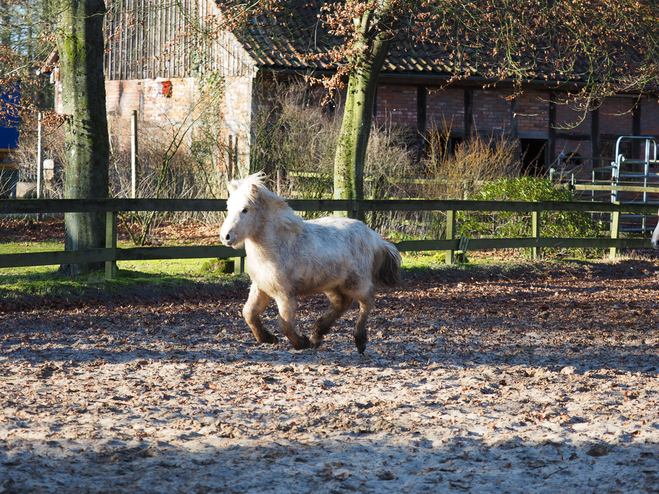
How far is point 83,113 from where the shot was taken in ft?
33.1

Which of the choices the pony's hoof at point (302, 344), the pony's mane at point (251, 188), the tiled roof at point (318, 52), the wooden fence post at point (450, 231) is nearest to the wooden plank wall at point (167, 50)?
the tiled roof at point (318, 52)

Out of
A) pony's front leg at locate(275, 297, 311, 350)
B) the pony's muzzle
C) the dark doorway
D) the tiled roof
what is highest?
the tiled roof

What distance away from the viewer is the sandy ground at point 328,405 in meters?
3.81

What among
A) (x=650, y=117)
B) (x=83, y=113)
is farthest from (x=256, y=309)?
(x=650, y=117)

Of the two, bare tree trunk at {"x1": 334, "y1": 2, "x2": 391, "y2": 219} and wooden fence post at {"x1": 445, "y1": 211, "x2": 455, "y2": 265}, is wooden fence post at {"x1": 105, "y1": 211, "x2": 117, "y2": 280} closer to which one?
bare tree trunk at {"x1": 334, "y1": 2, "x2": 391, "y2": 219}

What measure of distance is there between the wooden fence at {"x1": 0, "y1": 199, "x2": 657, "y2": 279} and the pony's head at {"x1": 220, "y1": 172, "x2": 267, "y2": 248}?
3.68 metres

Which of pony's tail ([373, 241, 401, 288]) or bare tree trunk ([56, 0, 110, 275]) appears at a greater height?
bare tree trunk ([56, 0, 110, 275])

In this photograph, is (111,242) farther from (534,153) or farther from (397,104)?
(534,153)

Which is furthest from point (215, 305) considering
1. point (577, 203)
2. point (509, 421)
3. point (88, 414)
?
point (577, 203)

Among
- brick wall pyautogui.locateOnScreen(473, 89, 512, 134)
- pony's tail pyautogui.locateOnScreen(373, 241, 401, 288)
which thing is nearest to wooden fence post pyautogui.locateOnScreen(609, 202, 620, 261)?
pony's tail pyautogui.locateOnScreen(373, 241, 401, 288)

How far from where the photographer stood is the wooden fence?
894 cm

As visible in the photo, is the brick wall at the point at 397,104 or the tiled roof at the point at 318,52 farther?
the brick wall at the point at 397,104

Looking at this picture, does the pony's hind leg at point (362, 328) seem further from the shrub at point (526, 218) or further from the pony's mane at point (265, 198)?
the shrub at point (526, 218)

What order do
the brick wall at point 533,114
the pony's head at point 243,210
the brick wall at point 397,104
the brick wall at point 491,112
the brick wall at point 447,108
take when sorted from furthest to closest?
the brick wall at point 533,114 < the brick wall at point 491,112 < the brick wall at point 447,108 < the brick wall at point 397,104 < the pony's head at point 243,210
